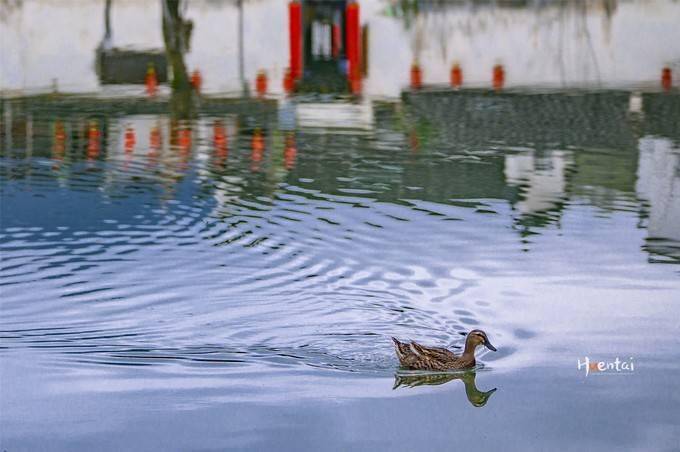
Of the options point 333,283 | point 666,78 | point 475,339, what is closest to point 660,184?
point 333,283

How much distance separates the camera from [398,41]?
28.1 m

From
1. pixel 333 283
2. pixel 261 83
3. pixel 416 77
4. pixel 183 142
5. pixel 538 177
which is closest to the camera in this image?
pixel 333 283

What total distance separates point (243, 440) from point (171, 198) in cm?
659

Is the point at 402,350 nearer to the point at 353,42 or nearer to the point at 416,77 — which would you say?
the point at 416,77

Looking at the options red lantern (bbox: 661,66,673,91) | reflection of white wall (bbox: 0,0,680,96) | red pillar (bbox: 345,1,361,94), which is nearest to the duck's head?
reflection of white wall (bbox: 0,0,680,96)

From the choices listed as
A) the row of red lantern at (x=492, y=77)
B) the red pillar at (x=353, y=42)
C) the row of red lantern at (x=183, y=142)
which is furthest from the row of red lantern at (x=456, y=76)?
the row of red lantern at (x=183, y=142)

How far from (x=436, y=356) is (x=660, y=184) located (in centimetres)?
680

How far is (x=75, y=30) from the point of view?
29406 millimetres

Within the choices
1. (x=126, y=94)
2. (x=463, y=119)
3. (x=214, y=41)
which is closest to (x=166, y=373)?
(x=463, y=119)

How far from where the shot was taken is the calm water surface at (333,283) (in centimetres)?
A: 829

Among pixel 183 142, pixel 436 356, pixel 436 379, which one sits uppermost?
pixel 183 142

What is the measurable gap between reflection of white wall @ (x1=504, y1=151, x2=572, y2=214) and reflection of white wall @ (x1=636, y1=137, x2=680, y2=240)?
83 cm

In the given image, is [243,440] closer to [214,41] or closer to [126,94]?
[126,94]

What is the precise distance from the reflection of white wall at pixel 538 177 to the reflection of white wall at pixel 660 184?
2.74 feet
